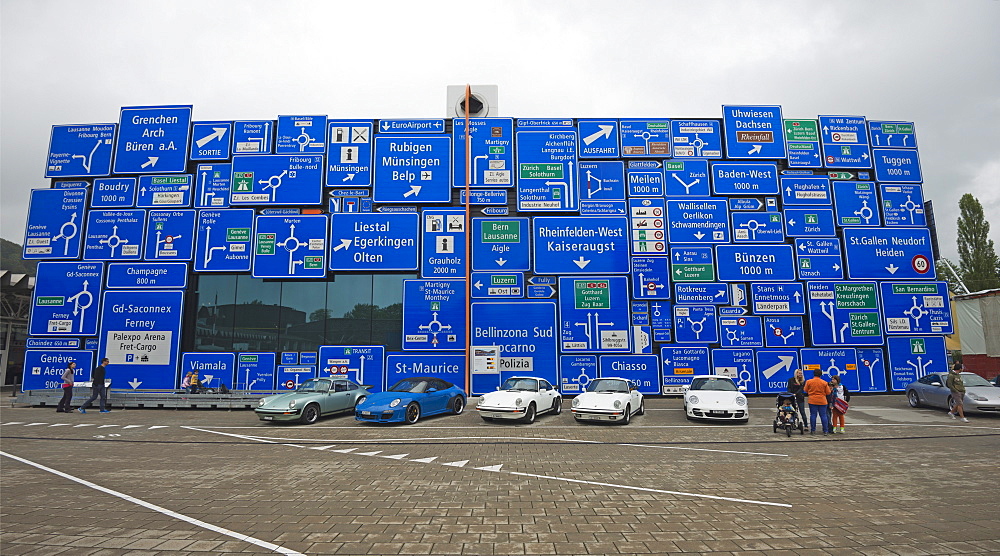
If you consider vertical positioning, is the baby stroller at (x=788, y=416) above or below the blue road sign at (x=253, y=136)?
below

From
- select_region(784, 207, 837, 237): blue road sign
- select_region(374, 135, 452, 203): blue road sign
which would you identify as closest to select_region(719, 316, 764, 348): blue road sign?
select_region(784, 207, 837, 237): blue road sign

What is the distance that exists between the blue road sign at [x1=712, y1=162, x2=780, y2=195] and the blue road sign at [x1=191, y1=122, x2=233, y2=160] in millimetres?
22446

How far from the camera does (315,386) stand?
15.4 m

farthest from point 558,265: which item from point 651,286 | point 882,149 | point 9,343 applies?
point 9,343

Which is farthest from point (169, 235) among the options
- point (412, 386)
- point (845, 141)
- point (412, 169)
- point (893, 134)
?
point (893, 134)

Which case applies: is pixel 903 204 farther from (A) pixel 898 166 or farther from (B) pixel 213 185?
(B) pixel 213 185

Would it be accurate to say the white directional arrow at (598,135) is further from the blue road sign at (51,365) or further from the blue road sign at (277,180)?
the blue road sign at (51,365)

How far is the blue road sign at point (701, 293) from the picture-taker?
852 inches

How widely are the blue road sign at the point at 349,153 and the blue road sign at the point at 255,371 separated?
8.24m

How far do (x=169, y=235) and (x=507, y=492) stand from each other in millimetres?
22122

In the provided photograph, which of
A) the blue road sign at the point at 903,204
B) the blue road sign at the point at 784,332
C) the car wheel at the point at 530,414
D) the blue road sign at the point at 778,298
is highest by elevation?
the blue road sign at the point at 903,204

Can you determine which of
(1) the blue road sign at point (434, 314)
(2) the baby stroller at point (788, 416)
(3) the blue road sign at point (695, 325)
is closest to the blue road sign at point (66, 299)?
(1) the blue road sign at point (434, 314)

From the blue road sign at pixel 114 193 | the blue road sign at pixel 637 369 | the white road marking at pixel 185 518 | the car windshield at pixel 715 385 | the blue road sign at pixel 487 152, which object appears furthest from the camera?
the blue road sign at pixel 114 193

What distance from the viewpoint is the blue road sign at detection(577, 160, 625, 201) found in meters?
22.5
